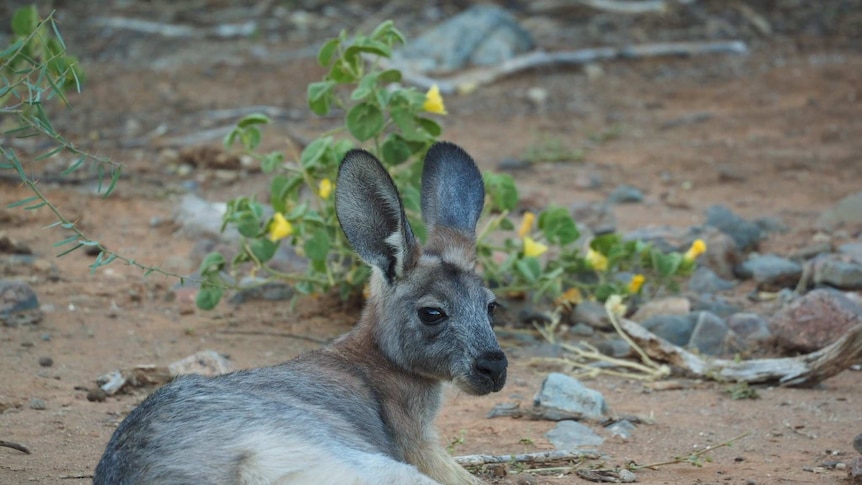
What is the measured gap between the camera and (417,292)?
446 cm

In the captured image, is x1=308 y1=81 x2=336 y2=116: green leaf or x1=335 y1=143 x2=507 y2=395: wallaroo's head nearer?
x1=335 y1=143 x2=507 y2=395: wallaroo's head

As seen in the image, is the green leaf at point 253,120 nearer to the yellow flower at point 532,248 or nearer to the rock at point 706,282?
the yellow flower at point 532,248

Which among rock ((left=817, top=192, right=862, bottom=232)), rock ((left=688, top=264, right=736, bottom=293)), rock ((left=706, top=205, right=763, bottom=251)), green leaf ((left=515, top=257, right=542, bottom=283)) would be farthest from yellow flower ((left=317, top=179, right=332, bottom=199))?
rock ((left=817, top=192, right=862, bottom=232))

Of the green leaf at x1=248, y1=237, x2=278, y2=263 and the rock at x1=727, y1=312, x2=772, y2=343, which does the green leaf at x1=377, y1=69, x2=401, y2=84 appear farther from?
the rock at x1=727, y1=312, x2=772, y2=343

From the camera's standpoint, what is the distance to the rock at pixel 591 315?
6891 mm

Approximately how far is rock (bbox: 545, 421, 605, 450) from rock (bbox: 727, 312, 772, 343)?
70.3 inches

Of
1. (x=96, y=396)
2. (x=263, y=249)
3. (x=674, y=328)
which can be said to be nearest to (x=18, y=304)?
(x=96, y=396)

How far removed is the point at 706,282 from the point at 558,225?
5.31ft

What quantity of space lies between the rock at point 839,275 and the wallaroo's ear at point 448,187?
135 inches

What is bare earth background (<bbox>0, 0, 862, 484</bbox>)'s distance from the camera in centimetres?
510

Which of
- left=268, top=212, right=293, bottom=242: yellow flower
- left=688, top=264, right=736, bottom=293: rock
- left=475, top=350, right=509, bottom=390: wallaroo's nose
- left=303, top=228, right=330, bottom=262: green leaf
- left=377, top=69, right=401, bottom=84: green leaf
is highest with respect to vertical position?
left=377, top=69, right=401, bottom=84: green leaf

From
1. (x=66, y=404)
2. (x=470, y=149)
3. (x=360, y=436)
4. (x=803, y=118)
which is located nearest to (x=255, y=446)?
(x=360, y=436)

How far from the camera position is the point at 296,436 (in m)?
3.62

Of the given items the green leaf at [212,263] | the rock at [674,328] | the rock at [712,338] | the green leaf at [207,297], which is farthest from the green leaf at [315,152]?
the rock at [712,338]
